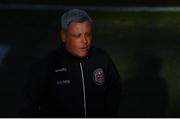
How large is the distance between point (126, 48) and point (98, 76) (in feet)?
20.4

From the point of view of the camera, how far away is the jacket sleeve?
13.0 feet

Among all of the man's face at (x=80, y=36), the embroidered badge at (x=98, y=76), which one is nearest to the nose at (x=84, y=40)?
the man's face at (x=80, y=36)

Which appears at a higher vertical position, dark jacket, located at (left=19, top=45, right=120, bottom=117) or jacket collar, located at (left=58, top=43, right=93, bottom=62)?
jacket collar, located at (left=58, top=43, right=93, bottom=62)

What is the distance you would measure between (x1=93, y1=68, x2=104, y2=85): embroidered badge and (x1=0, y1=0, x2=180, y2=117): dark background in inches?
143

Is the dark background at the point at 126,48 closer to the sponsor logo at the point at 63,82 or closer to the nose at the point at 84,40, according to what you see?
the sponsor logo at the point at 63,82

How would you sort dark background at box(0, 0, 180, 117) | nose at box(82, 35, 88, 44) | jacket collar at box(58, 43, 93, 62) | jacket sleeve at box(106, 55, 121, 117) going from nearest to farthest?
1. nose at box(82, 35, 88, 44)
2. jacket collar at box(58, 43, 93, 62)
3. jacket sleeve at box(106, 55, 121, 117)
4. dark background at box(0, 0, 180, 117)

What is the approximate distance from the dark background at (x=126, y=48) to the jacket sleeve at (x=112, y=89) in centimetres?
342

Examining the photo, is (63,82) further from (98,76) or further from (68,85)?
(98,76)

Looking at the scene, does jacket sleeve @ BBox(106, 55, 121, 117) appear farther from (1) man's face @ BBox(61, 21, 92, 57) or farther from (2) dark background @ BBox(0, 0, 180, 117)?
(2) dark background @ BBox(0, 0, 180, 117)

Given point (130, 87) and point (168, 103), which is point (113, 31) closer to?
point (130, 87)

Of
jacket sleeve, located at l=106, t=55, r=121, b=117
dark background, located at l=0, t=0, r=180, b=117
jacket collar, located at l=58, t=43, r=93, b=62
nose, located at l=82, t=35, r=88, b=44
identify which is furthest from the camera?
dark background, located at l=0, t=0, r=180, b=117

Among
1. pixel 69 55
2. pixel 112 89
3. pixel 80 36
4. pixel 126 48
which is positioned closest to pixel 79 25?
pixel 80 36

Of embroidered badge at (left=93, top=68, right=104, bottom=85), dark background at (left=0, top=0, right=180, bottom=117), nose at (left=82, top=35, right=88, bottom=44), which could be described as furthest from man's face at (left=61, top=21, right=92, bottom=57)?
dark background at (left=0, top=0, right=180, bottom=117)

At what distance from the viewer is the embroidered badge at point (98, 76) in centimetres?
386
